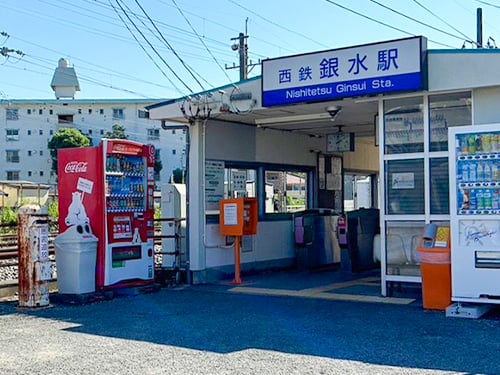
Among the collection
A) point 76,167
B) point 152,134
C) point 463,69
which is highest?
point 152,134

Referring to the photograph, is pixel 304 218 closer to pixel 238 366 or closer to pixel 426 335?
pixel 426 335

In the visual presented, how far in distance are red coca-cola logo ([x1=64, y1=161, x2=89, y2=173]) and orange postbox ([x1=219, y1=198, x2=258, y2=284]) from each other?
266 centimetres

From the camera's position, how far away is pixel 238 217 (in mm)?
12055

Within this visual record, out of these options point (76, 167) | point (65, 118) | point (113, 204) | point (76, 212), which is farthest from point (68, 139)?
point (113, 204)

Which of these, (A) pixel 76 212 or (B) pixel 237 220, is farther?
(B) pixel 237 220

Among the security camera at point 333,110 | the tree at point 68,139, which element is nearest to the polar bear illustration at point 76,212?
the security camera at point 333,110

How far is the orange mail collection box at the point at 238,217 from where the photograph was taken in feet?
39.5

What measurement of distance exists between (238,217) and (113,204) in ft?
7.69

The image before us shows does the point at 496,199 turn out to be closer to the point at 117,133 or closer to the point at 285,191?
the point at 285,191

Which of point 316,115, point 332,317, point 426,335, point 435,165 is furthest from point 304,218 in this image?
point 426,335

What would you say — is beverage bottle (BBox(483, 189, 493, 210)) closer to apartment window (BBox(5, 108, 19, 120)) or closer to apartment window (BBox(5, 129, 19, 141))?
apartment window (BBox(5, 129, 19, 141))

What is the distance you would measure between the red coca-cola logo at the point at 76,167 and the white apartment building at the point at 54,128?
38.7m

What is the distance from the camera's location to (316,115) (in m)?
12.1

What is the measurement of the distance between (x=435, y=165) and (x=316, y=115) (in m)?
2.93
